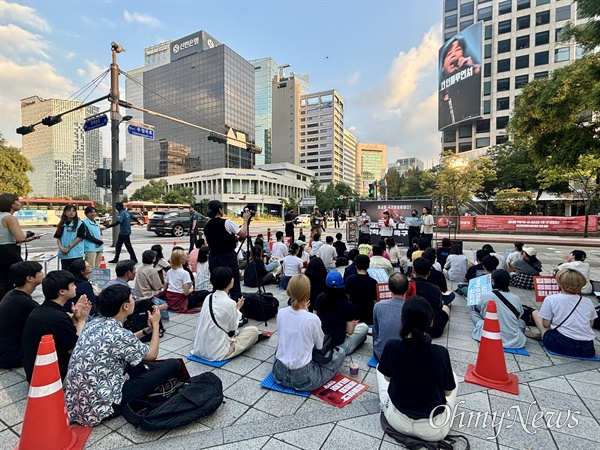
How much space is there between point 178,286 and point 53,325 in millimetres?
2983

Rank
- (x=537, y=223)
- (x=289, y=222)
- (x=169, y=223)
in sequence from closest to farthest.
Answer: (x=289, y=222) < (x=169, y=223) < (x=537, y=223)

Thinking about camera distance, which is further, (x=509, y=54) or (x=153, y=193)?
(x=153, y=193)

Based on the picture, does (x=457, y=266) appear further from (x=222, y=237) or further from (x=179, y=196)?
(x=179, y=196)

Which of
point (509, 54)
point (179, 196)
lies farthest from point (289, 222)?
point (509, 54)

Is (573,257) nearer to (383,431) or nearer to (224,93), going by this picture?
(383,431)

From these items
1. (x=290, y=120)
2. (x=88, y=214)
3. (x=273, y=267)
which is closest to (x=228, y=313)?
(x=273, y=267)

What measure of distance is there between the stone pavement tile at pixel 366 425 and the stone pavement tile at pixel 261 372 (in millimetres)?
1123

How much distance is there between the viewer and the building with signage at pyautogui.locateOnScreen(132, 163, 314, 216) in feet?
236

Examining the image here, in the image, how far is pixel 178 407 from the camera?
2.44 meters

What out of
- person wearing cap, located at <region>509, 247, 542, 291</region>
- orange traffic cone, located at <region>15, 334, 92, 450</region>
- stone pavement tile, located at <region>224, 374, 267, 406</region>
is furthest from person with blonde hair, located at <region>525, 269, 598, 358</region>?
orange traffic cone, located at <region>15, 334, 92, 450</region>

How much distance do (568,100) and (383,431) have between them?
958 centimetres

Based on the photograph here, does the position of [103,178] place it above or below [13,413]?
above

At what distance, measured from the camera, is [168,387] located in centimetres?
270

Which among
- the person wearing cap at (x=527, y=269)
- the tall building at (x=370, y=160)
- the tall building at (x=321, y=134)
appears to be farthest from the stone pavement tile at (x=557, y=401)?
the tall building at (x=370, y=160)
